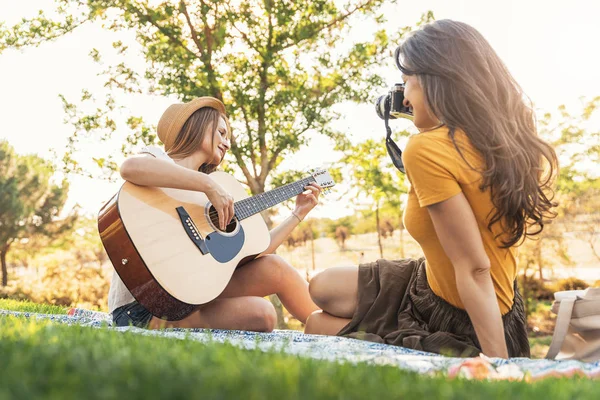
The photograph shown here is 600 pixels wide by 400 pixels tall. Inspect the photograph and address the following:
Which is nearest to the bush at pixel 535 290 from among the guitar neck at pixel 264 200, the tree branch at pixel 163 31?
the tree branch at pixel 163 31

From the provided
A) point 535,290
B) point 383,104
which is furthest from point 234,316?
point 535,290

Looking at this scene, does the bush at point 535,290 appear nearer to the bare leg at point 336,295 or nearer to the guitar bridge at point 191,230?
the bare leg at point 336,295

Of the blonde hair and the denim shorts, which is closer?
the denim shorts

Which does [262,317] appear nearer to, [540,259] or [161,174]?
[161,174]

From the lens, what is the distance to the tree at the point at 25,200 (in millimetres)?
12594

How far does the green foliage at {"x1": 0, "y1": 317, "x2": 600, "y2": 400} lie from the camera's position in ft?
3.74

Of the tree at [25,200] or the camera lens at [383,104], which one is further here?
the tree at [25,200]

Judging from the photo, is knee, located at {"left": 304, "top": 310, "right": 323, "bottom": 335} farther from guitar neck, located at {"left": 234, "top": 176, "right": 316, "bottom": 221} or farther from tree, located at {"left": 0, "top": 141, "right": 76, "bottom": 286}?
tree, located at {"left": 0, "top": 141, "right": 76, "bottom": 286}

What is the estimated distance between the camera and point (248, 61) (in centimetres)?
925

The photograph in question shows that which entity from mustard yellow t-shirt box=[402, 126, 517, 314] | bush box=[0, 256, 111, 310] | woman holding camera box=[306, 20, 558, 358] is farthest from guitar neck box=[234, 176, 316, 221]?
bush box=[0, 256, 111, 310]

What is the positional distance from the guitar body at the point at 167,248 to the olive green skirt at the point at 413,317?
742 millimetres

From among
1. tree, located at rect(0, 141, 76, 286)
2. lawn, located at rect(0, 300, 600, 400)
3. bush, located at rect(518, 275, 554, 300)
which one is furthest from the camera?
tree, located at rect(0, 141, 76, 286)

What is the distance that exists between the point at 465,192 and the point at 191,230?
1420 millimetres

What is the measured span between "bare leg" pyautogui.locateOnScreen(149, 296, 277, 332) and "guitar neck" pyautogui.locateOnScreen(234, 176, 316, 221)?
545 mm
